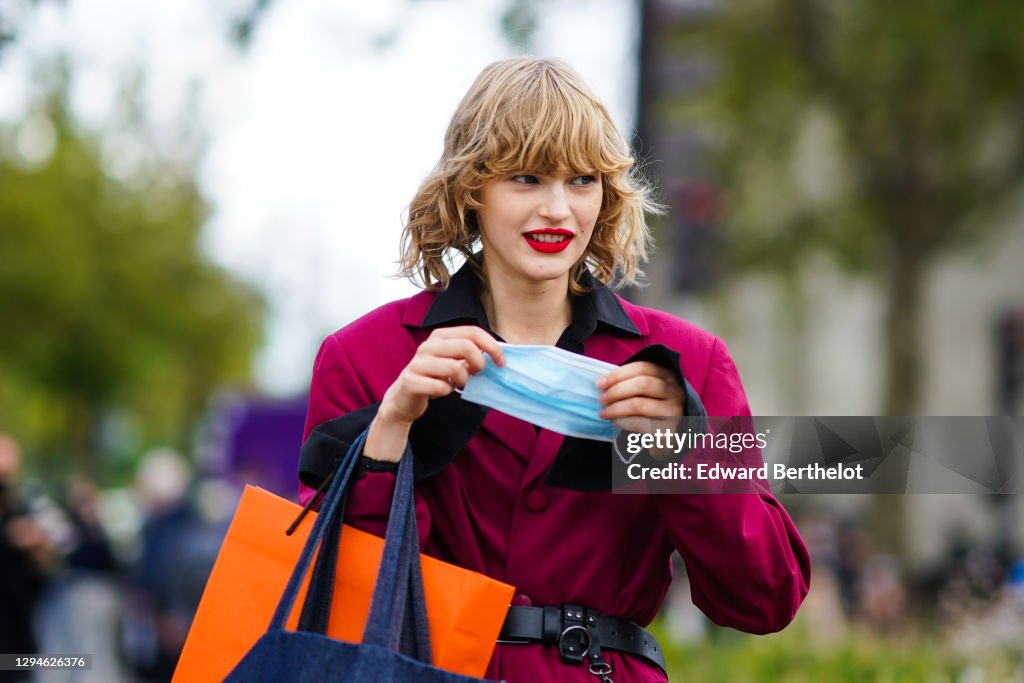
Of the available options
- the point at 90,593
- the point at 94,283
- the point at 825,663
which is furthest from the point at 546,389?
the point at 94,283

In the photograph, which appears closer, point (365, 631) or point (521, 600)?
point (365, 631)

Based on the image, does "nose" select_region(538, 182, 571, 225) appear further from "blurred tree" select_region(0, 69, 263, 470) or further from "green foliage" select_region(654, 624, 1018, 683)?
"blurred tree" select_region(0, 69, 263, 470)

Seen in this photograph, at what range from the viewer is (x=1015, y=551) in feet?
65.5

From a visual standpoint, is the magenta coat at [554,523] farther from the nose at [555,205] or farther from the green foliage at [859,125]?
the green foliage at [859,125]

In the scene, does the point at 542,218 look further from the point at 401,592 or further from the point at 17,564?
the point at 17,564

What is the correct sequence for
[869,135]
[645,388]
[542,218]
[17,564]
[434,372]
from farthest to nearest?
[869,135], [17,564], [542,218], [434,372], [645,388]

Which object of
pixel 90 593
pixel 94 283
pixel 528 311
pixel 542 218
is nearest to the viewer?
pixel 542 218

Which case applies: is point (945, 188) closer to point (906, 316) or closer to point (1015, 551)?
point (906, 316)

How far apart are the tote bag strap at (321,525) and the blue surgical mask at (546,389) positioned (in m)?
0.24

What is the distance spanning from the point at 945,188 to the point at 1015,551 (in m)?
6.01

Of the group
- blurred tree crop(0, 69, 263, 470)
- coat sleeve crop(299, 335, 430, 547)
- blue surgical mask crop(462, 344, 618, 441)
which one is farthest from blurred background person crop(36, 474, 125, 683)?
blurred tree crop(0, 69, 263, 470)

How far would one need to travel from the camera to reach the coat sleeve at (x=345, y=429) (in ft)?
8.27
